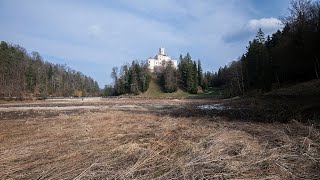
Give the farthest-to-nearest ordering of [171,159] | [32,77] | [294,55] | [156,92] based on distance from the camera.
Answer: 1. [156,92]
2. [32,77]
3. [294,55]
4. [171,159]

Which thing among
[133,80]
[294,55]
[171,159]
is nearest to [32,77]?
[133,80]

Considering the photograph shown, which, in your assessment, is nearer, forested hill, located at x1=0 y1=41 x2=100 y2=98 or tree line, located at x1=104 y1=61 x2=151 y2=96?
forested hill, located at x1=0 y1=41 x2=100 y2=98

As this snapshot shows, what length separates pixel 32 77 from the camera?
4422 inches

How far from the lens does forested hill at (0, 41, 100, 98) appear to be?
79125 millimetres

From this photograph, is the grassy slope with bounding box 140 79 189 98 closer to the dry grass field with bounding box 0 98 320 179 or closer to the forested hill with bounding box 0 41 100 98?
the forested hill with bounding box 0 41 100 98

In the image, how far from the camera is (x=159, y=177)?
504 centimetres

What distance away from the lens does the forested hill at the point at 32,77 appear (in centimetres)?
7912

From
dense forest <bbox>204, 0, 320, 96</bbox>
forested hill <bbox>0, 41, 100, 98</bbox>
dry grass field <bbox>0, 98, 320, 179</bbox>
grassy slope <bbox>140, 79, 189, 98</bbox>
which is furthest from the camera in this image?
grassy slope <bbox>140, 79, 189, 98</bbox>

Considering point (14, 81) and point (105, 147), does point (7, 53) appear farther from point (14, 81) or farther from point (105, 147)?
point (105, 147)

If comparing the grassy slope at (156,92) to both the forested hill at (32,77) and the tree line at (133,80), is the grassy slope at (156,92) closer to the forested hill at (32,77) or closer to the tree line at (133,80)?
the tree line at (133,80)

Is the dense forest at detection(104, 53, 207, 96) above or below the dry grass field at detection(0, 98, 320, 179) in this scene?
above

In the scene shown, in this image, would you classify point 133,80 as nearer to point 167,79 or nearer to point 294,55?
point 167,79

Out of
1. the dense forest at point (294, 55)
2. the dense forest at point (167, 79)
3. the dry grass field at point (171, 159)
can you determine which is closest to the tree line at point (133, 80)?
the dense forest at point (167, 79)

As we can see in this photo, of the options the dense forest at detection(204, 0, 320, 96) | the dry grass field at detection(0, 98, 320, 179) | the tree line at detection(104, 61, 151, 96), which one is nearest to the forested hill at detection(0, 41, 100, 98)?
the tree line at detection(104, 61, 151, 96)
